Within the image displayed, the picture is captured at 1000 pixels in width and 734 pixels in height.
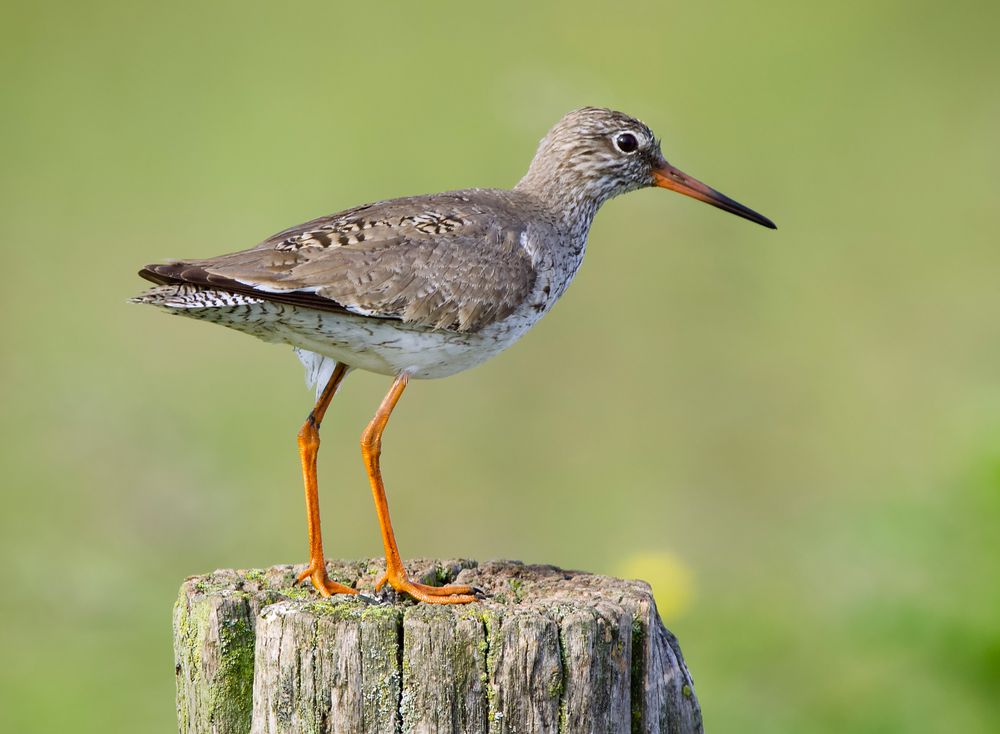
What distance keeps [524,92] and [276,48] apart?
550 cm

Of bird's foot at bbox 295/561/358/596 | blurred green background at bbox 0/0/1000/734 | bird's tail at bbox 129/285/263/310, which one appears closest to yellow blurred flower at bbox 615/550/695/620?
blurred green background at bbox 0/0/1000/734

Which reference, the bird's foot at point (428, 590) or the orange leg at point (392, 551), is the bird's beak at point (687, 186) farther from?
the bird's foot at point (428, 590)

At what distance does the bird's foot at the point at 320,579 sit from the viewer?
529 cm

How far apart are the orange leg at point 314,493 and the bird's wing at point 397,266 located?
730 millimetres

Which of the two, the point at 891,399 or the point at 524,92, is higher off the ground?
A: the point at 524,92

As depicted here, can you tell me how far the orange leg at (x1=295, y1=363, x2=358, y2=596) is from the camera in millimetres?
5344

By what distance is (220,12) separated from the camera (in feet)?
49.1

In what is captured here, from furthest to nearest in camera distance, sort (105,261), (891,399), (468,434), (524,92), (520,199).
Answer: (105,261) → (891,399) → (468,434) → (524,92) → (520,199)

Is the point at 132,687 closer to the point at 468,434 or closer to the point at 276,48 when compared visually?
the point at 468,434

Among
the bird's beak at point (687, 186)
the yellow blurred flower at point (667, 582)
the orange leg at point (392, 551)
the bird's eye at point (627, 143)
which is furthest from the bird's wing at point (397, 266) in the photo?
the yellow blurred flower at point (667, 582)

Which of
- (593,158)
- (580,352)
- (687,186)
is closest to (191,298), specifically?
(593,158)

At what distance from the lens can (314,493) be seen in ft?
19.0

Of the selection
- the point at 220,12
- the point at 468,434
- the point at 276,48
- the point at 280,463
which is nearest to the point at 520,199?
the point at 468,434

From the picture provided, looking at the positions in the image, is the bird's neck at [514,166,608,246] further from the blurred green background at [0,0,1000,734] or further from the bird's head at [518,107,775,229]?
the blurred green background at [0,0,1000,734]
